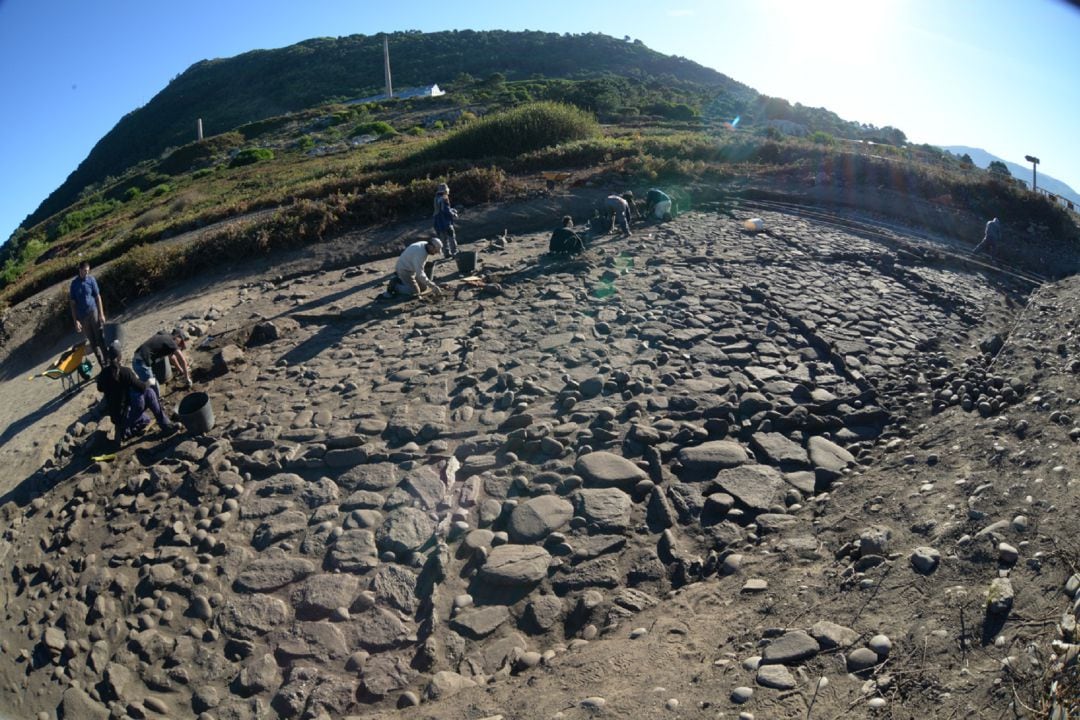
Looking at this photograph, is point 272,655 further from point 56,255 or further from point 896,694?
point 56,255

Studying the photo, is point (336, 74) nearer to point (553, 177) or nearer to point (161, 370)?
point (553, 177)

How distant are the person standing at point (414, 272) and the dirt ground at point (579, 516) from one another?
0.52 m

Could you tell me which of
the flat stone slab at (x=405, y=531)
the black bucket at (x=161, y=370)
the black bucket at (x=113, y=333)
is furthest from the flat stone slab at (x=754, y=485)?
the black bucket at (x=113, y=333)

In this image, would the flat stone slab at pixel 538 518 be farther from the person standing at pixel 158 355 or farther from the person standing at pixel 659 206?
the person standing at pixel 659 206

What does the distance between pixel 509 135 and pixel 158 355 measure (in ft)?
48.5

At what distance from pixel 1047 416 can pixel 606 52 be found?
71839 mm

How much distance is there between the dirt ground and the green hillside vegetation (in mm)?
4519

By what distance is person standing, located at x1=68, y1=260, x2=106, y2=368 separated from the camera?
953 centimetres

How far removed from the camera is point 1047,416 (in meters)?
6.81

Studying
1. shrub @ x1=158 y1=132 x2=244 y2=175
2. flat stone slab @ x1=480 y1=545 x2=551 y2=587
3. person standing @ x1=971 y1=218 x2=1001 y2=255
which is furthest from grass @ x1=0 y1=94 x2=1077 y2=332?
shrub @ x1=158 y1=132 x2=244 y2=175

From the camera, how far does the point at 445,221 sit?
508 inches

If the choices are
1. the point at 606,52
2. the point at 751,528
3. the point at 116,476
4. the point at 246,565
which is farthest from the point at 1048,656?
the point at 606,52

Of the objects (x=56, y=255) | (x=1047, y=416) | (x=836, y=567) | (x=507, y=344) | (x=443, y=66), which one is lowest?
(x=836, y=567)

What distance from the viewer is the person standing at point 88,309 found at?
9.53 meters
